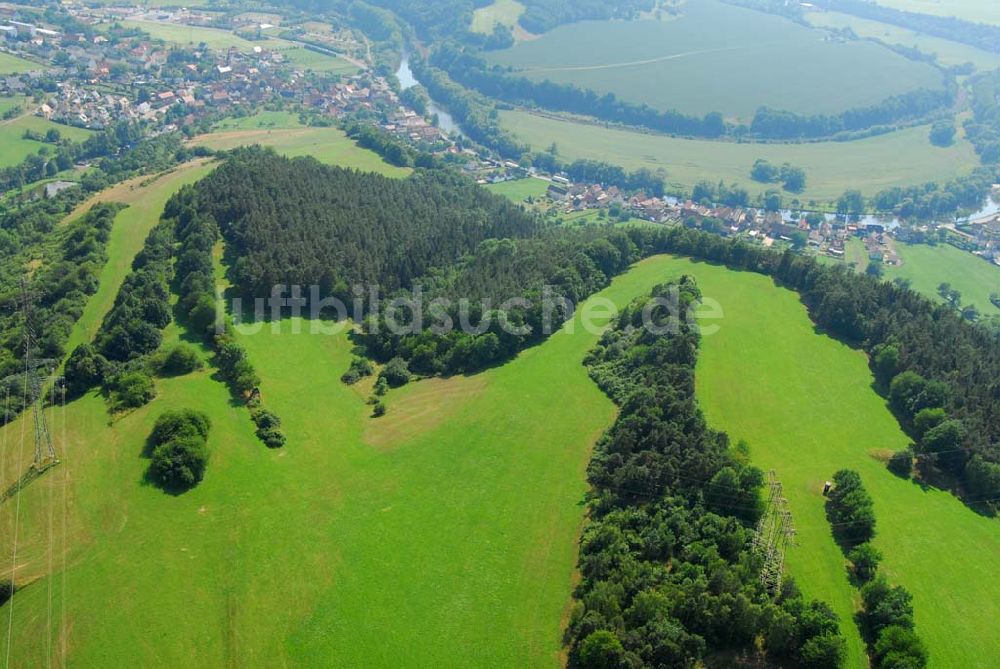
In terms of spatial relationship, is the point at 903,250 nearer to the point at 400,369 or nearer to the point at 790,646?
the point at 400,369

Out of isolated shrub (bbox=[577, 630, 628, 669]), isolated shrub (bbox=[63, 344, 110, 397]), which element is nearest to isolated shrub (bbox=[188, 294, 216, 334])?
isolated shrub (bbox=[63, 344, 110, 397])

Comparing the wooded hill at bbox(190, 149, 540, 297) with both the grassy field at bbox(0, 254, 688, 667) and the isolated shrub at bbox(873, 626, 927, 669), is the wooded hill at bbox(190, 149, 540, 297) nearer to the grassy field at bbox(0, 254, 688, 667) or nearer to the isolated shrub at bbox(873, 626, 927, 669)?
the grassy field at bbox(0, 254, 688, 667)

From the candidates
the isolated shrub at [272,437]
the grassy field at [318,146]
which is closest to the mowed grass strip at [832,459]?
the isolated shrub at [272,437]

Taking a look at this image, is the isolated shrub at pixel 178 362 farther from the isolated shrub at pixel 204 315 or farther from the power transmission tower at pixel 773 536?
the power transmission tower at pixel 773 536

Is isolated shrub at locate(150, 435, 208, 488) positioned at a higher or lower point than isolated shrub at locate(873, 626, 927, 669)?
lower

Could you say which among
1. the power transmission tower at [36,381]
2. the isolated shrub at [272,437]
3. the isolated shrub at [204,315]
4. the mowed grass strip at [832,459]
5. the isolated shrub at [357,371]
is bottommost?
the isolated shrub at [357,371]
